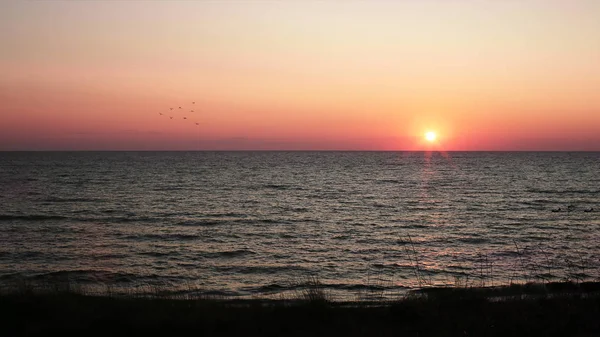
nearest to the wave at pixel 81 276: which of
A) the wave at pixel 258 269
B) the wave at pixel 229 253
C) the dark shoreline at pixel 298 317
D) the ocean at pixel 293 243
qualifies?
the ocean at pixel 293 243

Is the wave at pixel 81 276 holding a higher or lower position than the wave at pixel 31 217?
lower

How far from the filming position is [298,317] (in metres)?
11.9

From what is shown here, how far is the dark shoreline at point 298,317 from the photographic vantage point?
10602 millimetres

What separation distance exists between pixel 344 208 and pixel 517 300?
34634 mm

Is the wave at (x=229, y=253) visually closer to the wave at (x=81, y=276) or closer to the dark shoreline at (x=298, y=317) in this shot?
the wave at (x=81, y=276)

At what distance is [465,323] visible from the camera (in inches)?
437

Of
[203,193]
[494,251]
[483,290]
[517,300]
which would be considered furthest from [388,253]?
[203,193]

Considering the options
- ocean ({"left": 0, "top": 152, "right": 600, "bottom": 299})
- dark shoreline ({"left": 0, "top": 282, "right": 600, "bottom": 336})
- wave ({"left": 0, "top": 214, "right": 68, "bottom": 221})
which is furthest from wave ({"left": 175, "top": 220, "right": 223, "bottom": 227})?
dark shoreline ({"left": 0, "top": 282, "right": 600, "bottom": 336})

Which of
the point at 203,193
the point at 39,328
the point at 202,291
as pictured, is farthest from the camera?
the point at 203,193

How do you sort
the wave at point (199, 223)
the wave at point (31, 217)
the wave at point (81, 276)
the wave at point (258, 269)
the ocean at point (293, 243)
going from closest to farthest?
the wave at point (81, 276) < the ocean at point (293, 243) < the wave at point (258, 269) < the wave at point (199, 223) < the wave at point (31, 217)

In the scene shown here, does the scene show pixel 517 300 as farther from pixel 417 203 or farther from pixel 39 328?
pixel 417 203

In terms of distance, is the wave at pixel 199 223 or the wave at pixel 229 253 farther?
the wave at pixel 199 223

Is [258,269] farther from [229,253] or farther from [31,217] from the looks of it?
[31,217]

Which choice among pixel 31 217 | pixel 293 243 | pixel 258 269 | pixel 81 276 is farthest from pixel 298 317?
pixel 31 217
